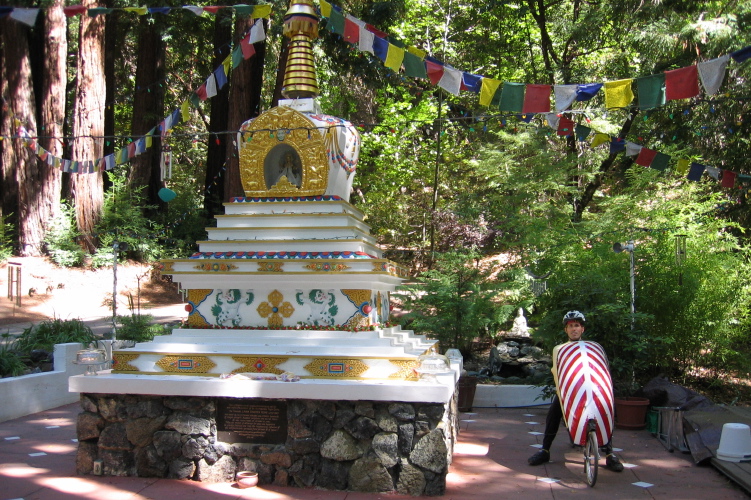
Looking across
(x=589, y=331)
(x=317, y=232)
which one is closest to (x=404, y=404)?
(x=317, y=232)

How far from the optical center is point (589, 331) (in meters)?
7.91

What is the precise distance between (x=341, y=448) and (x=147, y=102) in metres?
15.9

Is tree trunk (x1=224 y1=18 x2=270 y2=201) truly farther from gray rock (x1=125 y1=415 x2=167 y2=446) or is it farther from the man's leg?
the man's leg

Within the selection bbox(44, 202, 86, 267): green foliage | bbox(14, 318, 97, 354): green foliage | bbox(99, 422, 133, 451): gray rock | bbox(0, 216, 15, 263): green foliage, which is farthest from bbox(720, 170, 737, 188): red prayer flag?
bbox(0, 216, 15, 263): green foliage

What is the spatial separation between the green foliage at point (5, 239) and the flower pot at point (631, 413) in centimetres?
1344

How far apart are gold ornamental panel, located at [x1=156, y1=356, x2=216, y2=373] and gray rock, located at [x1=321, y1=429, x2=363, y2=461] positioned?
1243 mm

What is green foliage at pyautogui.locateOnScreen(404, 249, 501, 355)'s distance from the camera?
10203mm

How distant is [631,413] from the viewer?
760 cm

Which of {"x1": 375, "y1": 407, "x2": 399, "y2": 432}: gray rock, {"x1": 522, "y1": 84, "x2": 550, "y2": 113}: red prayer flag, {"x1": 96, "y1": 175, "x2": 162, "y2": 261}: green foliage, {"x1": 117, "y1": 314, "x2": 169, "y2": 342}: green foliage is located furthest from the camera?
Answer: {"x1": 96, "y1": 175, "x2": 162, "y2": 261}: green foliage

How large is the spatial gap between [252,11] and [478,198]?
11.6 metres

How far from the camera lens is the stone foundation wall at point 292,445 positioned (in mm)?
5062

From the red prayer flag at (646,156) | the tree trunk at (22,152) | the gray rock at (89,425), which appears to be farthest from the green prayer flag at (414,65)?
the tree trunk at (22,152)

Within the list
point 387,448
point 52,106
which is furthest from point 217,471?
point 52,106

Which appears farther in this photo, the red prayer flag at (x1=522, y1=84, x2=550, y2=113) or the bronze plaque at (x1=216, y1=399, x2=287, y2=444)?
the red prayer flag at (x1=522, y1=84, x2=550, y2=113)
